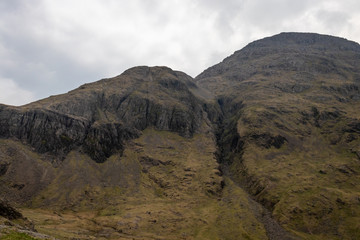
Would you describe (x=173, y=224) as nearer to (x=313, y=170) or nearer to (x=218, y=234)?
(x=218, y=234)

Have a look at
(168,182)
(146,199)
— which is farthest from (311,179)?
(146,199)

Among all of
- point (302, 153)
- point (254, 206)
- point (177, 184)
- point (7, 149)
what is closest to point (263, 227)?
point (254, 206)

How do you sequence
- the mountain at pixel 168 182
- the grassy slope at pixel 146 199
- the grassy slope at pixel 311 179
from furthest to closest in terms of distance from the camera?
the grassy slope at pixel 311 179
the mountain at pixel 168 182
the grassy slope at pixel 146 199

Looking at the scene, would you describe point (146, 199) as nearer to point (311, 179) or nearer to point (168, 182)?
point (168, 182)

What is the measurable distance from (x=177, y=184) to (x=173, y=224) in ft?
133

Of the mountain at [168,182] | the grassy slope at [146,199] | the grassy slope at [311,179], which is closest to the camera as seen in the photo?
the grassy slope at [146,199]

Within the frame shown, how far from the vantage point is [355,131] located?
186 m

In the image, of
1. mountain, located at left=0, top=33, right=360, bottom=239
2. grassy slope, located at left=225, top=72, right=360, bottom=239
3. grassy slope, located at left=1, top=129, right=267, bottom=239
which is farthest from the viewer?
grassy slope, located at left=225, top=72, right=360, bottom=239

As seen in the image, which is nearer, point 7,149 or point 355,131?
point 7,149

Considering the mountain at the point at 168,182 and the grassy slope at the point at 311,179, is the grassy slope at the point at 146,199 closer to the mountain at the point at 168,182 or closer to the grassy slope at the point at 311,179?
the mountain at the point at 168,182

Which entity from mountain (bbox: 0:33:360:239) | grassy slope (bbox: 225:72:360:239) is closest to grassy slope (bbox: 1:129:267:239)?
mountain (bbox: 0:33:360:239)

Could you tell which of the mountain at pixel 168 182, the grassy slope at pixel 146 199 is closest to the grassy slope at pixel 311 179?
the mountain at pixel 168 182

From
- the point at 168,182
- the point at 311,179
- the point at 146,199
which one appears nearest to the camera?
the point at 146,199

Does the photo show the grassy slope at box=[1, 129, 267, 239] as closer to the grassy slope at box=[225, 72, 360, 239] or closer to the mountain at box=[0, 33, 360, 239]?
the mountain at box=[0, 33, 360, 239]
